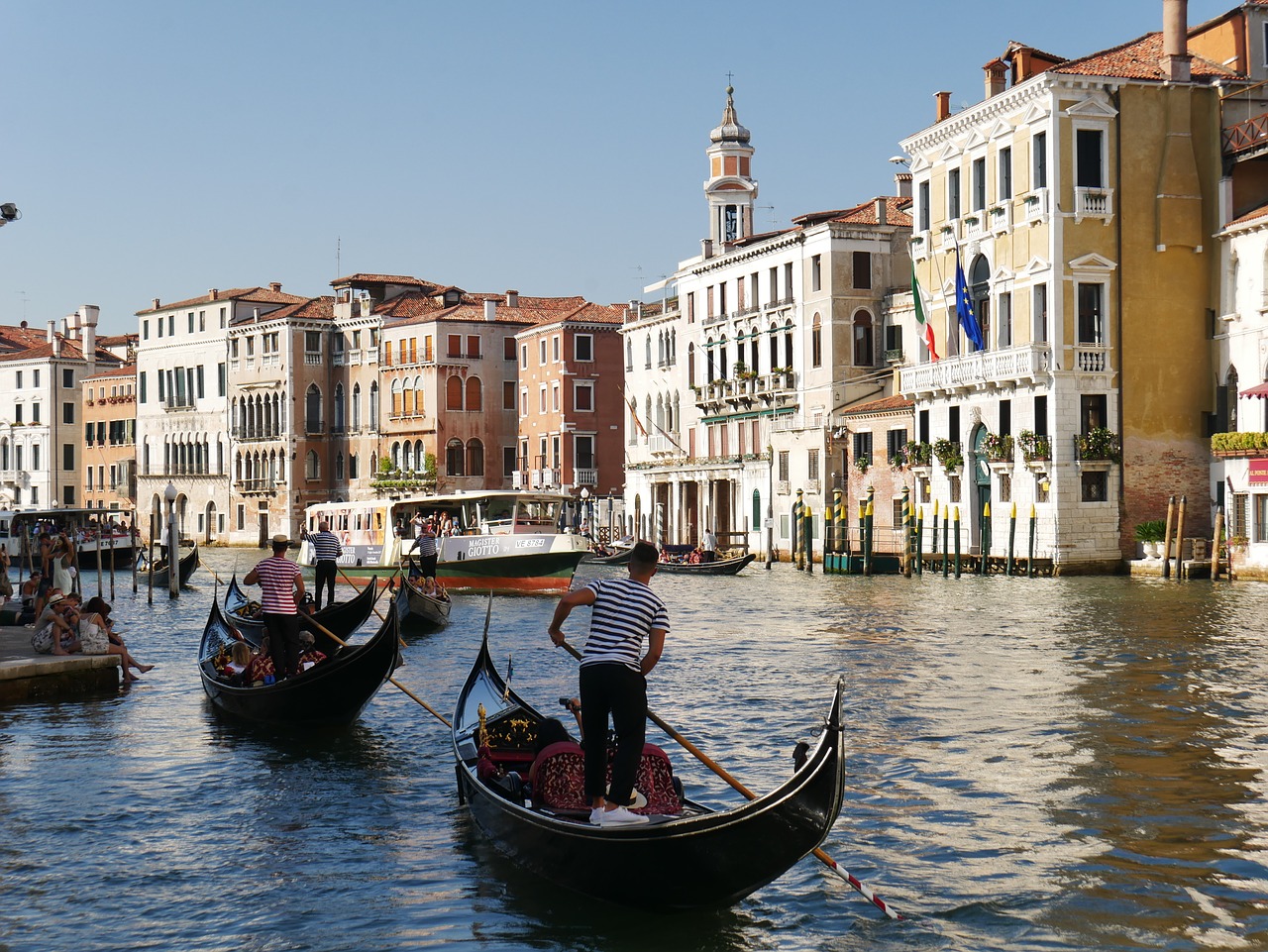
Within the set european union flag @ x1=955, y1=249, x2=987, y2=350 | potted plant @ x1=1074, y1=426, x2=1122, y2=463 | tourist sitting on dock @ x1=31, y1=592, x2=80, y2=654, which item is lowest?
tourist sitting on dock @ x1=31, y1=592, x2=80, y2=654

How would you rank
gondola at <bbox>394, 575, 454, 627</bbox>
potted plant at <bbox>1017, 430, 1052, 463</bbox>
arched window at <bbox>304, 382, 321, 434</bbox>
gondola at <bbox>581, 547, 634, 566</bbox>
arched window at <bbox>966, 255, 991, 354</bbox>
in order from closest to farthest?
1. gondola at <bbox>394, 575, 454, 627</bbox>
2. potted plant at <bbox>1017, 430, 1052, 463</bbox>
3. arched window at <bbox>966, 255, 991, 354</bbox>
4. gondola at <bbox>581, 547, 634, 566</bbox>
5. arched window at <bbox>304, 382, 321, 434</bbox>

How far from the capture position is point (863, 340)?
130ft

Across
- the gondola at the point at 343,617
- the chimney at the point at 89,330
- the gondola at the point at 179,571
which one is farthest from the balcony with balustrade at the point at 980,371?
the chimney at the point at 89,330

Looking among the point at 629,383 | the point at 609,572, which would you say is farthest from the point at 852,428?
the point at 629,383

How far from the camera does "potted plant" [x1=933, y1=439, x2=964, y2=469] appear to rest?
108 feet

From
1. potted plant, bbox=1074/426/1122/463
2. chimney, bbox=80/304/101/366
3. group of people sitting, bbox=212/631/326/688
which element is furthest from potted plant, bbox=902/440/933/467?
chimney, bbox=80/304/101/366

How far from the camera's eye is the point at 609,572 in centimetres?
3847

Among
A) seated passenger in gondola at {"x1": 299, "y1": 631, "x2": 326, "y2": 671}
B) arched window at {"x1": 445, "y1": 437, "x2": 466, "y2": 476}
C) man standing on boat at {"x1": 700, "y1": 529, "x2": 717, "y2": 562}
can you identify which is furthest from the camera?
arched window at {"x1": 445, "y1": 437, "x2": 466, "y2": 476}

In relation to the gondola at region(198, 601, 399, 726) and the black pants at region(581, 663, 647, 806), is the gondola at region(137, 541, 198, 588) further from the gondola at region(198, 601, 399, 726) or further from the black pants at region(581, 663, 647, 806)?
the black pants at region(581, 663, 647, 806)

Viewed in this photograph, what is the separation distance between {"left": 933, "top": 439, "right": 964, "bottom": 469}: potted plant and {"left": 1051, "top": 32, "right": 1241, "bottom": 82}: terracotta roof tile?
24.9 ft

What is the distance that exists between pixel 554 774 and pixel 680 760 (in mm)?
3328

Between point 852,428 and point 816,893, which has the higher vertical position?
point 852,428

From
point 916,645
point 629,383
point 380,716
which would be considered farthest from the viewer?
point 629,383

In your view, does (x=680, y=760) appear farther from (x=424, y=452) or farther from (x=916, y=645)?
(x=424, y=452)
